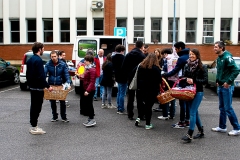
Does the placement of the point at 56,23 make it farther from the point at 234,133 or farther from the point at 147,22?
the point at 234,133

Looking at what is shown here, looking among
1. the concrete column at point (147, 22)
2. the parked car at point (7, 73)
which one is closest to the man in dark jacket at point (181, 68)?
the parked car at point (7, 73)

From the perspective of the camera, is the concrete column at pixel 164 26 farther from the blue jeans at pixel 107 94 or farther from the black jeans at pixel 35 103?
the black jeans at pixel 35 103

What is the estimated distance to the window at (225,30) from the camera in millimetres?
27500

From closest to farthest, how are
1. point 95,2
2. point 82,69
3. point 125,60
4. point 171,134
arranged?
point 171,134 < point 82,69 < point 125,60 < point 95,2

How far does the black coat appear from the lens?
36.5ft

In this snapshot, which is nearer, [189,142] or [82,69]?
[189,142]

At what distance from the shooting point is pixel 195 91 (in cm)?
695

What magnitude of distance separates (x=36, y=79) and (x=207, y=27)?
868 inches

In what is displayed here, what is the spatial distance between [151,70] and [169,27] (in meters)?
20.1

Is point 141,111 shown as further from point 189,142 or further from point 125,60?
point 189,142

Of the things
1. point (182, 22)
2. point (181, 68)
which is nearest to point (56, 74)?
point (181, 68)

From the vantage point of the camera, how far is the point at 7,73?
56.1 feet

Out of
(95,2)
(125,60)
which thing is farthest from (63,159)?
(95,2)

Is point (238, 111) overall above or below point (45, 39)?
below
